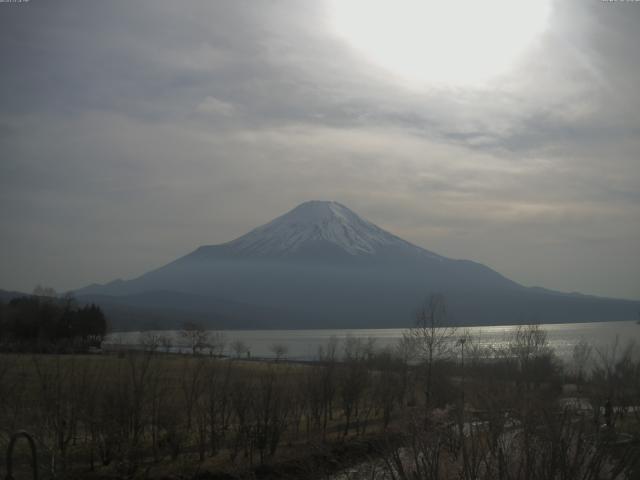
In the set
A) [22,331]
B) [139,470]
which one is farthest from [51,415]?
[22,331]

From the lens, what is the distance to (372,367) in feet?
120

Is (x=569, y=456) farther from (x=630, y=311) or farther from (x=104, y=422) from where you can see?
(x=630, y=311)

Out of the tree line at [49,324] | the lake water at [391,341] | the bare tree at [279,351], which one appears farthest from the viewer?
the bare tree at [279,351]

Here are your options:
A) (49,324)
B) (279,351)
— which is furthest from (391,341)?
(49,324)

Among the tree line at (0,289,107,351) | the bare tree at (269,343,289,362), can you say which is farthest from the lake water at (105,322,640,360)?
the tree line at (0,289,107,351)

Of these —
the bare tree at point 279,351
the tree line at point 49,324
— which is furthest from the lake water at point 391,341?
the tree line at point 49,324

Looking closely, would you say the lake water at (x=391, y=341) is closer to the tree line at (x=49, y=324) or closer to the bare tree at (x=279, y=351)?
the bare tree at (x=279, y=351)

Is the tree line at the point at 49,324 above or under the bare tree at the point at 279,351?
above

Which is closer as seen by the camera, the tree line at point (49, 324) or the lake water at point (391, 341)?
the lake water at point (391, 341)

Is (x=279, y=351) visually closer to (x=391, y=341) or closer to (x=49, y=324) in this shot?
(x=391, y=341)

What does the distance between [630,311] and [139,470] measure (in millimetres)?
204426

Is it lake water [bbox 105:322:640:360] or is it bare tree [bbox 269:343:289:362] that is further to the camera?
bare tree [bbox 269:343:289:362]

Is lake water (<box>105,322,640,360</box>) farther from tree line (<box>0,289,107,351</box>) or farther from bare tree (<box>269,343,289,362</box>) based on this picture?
tree line (<box>0,289,107,351</box>)

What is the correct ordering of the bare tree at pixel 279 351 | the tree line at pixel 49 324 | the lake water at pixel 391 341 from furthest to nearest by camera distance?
the bare tree at pixel 279 351
the tree line at pixel 49 324
the lake water at pixel 391 341
